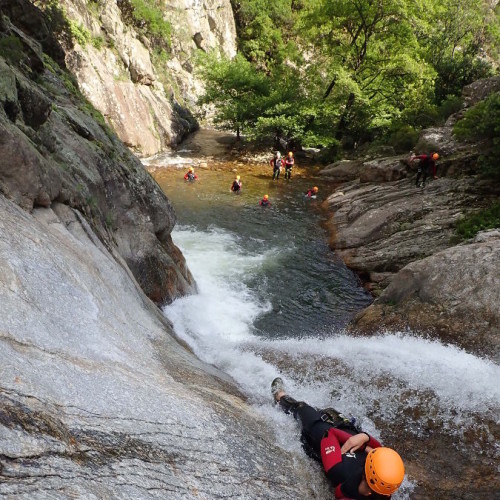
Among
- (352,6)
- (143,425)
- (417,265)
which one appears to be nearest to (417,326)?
(417,265)

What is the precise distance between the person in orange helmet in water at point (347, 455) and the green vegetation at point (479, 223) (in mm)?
9885

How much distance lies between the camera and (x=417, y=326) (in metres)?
8.71

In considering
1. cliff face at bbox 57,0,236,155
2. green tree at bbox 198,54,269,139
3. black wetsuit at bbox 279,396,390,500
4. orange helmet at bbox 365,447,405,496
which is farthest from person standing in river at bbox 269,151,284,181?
orange helmet at bbox 365,447,405,496

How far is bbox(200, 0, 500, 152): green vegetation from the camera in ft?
86.0

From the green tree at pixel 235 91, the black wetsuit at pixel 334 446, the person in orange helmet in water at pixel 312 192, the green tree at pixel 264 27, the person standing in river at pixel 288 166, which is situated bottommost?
the black wetsuit at pixel 334 446

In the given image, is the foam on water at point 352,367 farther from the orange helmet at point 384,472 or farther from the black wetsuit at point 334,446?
the orange helmet at point 384,472

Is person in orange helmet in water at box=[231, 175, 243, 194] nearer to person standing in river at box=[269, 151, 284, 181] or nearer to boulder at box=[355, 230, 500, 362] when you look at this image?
person standing in river at box=[269, 151, 284, 181]

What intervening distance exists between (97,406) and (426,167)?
57.2ft

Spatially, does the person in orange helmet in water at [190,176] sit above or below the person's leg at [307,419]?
above

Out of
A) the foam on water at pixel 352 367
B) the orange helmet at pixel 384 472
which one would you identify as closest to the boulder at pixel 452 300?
the foam on water at pixel 352 367

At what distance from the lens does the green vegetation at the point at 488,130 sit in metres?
14.5

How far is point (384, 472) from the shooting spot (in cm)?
400

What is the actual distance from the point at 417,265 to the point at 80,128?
29.9ft

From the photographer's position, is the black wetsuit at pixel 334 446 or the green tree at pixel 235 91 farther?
the green tree at pixel 235 91
